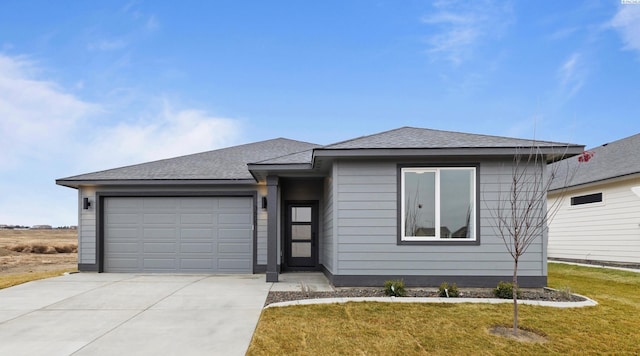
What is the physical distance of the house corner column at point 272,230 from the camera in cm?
821

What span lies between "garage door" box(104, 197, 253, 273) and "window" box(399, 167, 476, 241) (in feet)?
14.7

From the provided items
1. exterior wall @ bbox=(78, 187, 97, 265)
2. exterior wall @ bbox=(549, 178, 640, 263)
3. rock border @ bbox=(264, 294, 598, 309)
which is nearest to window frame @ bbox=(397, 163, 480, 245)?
rock border @ bbox=(264, 294, 598, 309)

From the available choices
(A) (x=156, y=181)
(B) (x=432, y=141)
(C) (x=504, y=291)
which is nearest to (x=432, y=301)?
(C) (x=504, y=291)

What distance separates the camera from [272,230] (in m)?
8.32

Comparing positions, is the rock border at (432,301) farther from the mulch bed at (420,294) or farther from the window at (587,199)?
the window at (587,199)

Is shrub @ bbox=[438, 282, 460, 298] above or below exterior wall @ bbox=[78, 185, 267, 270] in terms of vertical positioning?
below

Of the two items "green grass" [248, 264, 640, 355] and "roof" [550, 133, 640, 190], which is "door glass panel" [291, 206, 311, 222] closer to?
"green grass" [248, 264, 640, 355]

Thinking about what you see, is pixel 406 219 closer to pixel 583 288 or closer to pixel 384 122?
pixel 583 288

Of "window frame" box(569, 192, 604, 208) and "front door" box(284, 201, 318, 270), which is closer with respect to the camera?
"front door" box(284, 201, 318, 270)

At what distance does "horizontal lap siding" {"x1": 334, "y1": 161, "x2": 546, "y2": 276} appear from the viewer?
→ 279 inches

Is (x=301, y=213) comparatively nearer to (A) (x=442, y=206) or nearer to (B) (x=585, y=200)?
(A) (x=442, y=206)

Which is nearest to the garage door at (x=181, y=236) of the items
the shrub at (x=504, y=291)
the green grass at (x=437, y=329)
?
the green grass at (x=437, y=329)

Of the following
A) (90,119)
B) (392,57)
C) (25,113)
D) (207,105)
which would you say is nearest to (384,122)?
(392,57)

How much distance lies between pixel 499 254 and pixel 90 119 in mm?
15801
